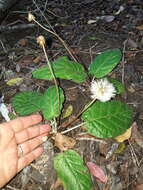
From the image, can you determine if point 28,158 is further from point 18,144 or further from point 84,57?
point 84,57

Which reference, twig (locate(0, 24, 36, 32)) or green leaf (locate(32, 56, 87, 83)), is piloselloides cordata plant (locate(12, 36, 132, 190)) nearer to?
green leaf (locate(32, 56, 87, 83))

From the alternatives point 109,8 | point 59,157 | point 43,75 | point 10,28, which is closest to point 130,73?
point 43,75

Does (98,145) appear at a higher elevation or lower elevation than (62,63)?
lower

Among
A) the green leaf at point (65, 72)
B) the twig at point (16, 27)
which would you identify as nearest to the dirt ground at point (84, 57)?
the twig at point (16, 27)

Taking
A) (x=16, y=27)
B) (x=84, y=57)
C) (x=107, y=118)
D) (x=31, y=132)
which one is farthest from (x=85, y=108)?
(x=16, y=27)

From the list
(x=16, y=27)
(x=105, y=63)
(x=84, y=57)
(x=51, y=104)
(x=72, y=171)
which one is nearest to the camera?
(x=72, y=171)

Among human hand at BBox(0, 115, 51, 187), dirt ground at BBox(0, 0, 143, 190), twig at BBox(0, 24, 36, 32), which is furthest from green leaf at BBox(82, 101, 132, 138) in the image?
twig at BBox(0, 24, 36, 32)

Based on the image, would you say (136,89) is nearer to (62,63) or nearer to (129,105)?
(129,105)
